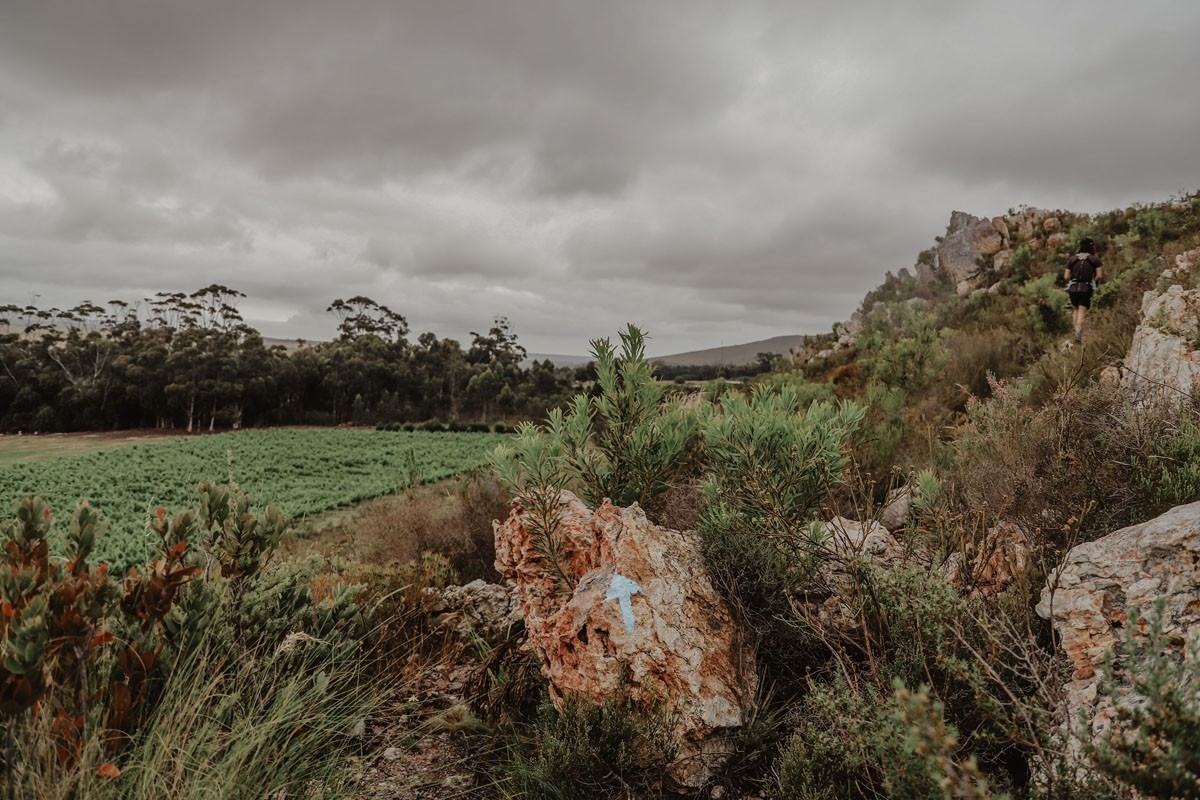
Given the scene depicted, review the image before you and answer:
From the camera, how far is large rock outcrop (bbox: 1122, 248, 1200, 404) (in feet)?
14.4

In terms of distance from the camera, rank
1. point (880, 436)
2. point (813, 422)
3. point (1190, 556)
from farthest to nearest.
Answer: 1. point (880, 436)
2. point (813, 422)
3. point (1190, 556)

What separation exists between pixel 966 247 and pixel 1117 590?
29588mm

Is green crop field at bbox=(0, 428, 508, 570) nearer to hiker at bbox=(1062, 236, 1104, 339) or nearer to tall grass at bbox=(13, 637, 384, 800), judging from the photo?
tall grass at bbox=(13, 637, 384, 800)

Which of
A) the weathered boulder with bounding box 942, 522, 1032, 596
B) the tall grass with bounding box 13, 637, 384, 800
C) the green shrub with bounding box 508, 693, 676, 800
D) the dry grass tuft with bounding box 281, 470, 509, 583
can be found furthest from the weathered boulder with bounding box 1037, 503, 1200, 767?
the dry grass tuft with bounding box 281, 470, 509, 583

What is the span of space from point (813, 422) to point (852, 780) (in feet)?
6.97

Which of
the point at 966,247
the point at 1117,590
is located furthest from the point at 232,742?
the point at 966,247

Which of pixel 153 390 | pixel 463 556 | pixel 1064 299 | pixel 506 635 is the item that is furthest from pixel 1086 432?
pixel 153 390

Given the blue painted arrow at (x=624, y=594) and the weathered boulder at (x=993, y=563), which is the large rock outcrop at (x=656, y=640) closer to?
the blue painted arrow at (x=624, y=594)

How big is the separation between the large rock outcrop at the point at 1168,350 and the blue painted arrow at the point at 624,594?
404 centimetres

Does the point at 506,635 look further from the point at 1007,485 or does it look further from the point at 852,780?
the point at 1007,485

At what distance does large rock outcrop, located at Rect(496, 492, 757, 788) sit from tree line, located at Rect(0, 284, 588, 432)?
3871 centimetres

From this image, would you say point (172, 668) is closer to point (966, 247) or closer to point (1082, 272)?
point (1082, 272)

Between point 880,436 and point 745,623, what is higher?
point 880,436

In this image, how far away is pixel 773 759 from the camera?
96.8 inches
